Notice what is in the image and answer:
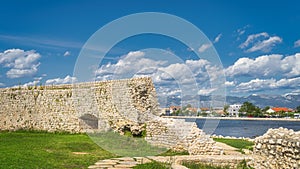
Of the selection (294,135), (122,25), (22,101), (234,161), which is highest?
(122,25)

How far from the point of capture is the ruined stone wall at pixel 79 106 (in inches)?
656

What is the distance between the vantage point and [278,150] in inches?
367

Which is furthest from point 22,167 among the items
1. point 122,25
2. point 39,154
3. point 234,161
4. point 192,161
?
point 122,25

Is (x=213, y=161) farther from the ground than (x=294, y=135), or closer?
closer

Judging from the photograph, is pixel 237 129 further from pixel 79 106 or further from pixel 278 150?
pixel 278 150

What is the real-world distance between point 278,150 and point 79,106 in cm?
1205

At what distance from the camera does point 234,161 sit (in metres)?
10.2

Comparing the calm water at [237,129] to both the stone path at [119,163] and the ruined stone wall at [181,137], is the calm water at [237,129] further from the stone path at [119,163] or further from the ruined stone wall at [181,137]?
the stone path at [119,163]

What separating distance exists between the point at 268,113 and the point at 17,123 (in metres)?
94.1

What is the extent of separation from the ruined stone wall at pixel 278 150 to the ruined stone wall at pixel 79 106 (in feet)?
23.0

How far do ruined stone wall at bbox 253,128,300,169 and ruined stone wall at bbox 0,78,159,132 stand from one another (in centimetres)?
700

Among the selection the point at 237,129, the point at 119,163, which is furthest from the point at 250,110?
the point at 119,163

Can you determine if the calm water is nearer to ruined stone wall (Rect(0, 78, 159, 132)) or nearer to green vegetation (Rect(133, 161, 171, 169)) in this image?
ruined stone wall (Rect(0, 78, 159, 132))

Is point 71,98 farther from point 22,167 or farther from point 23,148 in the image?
point 22,167
